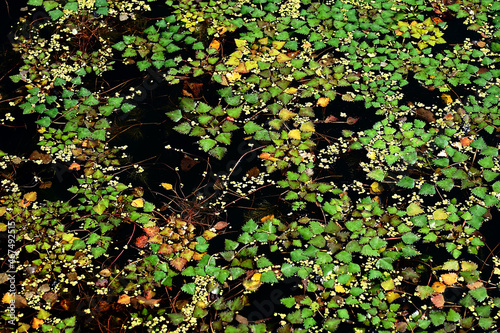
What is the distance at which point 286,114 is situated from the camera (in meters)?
2.41

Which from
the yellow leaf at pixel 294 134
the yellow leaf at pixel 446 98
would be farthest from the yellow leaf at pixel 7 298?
the yellow leaf at pixel 446 98

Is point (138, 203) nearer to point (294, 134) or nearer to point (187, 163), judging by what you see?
point (187, 163)

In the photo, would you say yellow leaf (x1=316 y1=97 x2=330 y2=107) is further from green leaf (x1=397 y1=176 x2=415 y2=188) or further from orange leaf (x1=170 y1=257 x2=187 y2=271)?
orange leaf (x1=170 y1=257 x2=187 y2=271)

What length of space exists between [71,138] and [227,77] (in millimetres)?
910

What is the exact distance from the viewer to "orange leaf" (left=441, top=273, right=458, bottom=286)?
1.90m

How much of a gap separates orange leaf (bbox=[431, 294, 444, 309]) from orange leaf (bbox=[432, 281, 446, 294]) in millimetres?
23

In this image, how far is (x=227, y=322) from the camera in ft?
5.84

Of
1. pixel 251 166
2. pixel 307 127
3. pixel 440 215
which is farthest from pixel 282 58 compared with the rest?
pixel 440 215

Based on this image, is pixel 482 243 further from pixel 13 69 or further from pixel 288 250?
pixel 13 69

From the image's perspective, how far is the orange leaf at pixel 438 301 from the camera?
1.84 meters

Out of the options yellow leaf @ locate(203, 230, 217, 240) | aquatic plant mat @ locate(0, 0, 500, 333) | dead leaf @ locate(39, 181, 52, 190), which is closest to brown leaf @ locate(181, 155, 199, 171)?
aquatic plant mat @ locate(0, 0, 500, 333)

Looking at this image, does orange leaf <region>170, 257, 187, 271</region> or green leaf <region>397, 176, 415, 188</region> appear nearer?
orange leaf <region>170, 257, 187, 271</region>

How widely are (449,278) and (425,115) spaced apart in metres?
0.91

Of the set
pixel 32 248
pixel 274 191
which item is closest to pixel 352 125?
pixel 274 191
